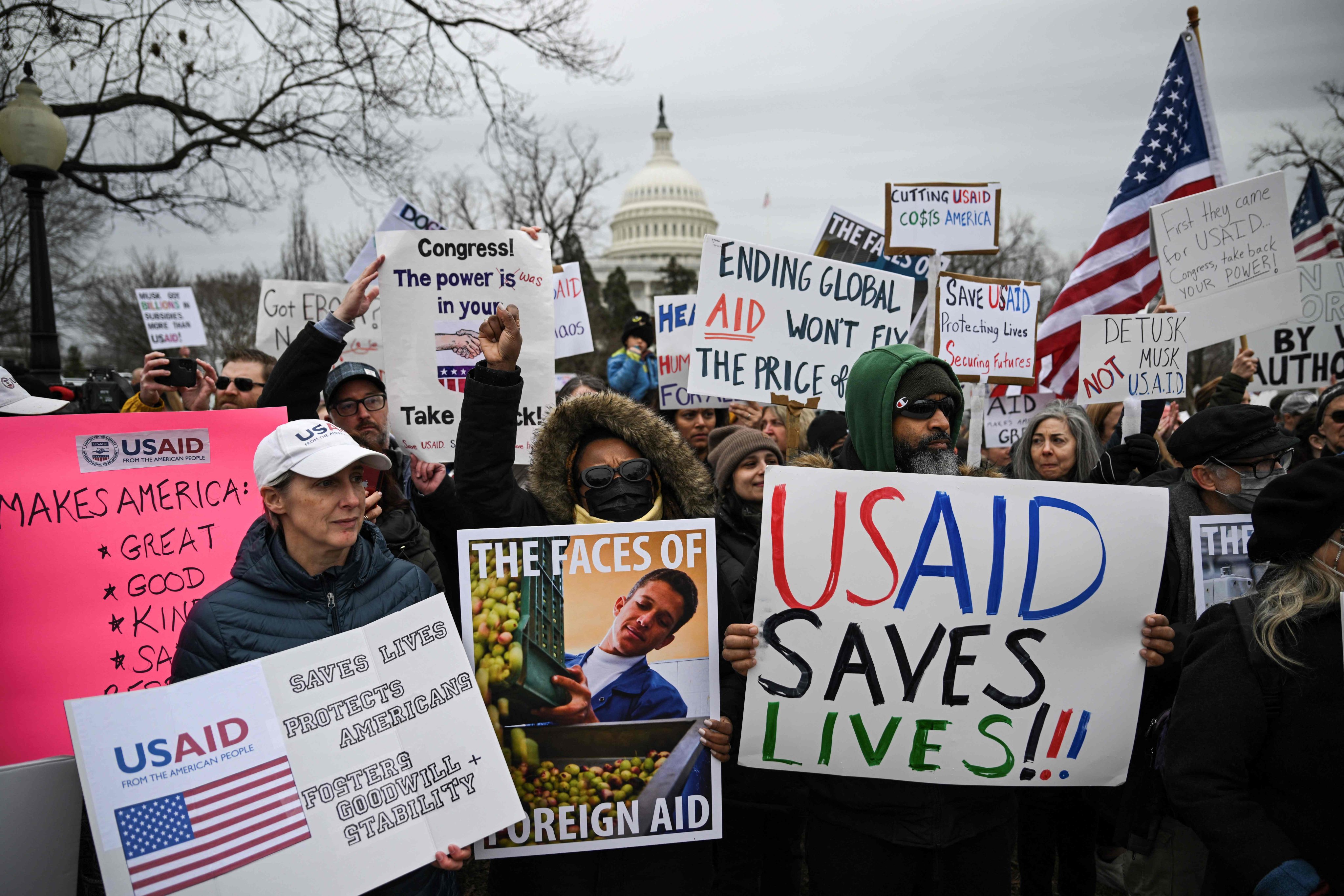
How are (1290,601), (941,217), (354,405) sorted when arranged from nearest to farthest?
(1290,601) < (354,405) < (941,217)

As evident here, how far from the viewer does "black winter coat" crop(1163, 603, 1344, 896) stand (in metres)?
2.13

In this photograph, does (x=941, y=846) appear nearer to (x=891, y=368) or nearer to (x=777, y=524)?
(x=777, y=524)

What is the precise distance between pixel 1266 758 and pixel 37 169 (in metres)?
9.77

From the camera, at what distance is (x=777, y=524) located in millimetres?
2719

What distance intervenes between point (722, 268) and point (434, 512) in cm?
252

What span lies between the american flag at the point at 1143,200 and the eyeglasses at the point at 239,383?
5.49 m

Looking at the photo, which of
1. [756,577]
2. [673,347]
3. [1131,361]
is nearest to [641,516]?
[756,577]

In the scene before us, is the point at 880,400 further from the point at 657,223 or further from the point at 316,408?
the point at 657,223

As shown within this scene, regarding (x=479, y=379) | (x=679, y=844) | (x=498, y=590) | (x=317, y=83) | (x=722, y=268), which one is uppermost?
(x=317, y=83)

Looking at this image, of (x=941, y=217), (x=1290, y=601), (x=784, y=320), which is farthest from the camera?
(x=941, y=217)

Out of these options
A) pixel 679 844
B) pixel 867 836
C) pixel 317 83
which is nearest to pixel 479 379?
pixel 679 844

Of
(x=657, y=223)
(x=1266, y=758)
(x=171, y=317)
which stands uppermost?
(x=657, y=223)

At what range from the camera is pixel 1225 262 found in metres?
6.01

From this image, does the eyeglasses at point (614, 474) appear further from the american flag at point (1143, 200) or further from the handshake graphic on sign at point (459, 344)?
the american flag at point (1143, 200)
